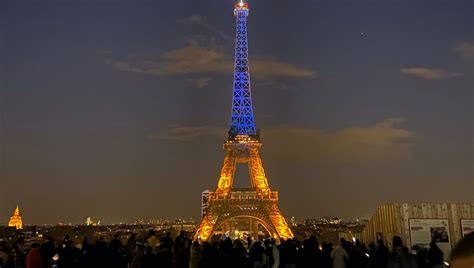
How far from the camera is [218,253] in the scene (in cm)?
929

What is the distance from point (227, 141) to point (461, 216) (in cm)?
3640

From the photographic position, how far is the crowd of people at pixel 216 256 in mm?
8672

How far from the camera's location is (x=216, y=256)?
912 cm

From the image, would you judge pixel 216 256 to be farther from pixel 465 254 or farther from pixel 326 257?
pixel 465 254

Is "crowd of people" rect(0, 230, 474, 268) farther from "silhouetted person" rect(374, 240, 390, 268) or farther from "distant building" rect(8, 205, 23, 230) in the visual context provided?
"distant building" rect(8, 205, 23, 230)

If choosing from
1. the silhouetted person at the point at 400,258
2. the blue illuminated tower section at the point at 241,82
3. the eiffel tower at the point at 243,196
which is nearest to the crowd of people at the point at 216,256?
the silhouetted person at the point at 400,258

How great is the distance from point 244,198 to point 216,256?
37960mm

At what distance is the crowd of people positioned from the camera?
28.5 ft

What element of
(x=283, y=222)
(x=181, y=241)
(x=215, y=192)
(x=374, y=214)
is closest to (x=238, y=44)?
(x=215, y=192)

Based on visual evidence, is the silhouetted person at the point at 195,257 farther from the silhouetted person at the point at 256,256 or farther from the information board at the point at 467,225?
the information board at the point at 467,225

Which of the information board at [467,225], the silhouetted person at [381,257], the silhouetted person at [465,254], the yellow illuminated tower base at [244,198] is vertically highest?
the yellow illuminated tower base at [244,198]

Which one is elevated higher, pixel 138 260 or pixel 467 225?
pixel 467 225

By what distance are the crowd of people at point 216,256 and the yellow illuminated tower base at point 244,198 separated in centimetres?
3433

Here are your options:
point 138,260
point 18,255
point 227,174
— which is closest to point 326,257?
point 138,260
